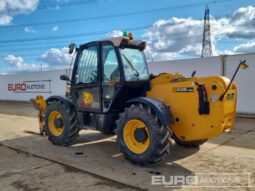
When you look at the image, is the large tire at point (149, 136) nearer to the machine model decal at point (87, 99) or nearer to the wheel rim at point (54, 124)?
the machine model decal at point (87, 99)

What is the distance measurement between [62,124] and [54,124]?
297mm

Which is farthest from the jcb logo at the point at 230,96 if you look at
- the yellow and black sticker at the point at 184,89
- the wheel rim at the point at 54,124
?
the wheel rim at the point at 54,124

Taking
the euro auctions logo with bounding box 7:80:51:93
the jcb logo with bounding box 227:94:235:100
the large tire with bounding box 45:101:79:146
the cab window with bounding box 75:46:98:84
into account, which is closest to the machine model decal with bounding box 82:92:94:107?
the cab window with bounding box 75:46:98:84

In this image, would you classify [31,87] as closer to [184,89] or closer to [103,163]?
[103,163]

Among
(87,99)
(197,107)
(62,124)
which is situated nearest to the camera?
(197,107)

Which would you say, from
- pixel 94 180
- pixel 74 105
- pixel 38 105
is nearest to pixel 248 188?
pixel 94 180

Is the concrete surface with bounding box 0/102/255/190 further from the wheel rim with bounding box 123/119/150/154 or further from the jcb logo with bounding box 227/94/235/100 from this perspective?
the jcb logo with bounding box 227/94/235/100

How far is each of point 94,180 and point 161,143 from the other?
1214mm

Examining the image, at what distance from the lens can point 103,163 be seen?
18.2ft

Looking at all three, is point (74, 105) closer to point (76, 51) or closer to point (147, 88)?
point (76, 51)

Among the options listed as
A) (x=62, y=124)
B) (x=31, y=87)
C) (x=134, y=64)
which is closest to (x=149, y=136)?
(x=134, y=64)

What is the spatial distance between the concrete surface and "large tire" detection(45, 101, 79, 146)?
7.9 inches

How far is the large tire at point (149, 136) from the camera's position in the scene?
502 centimetres

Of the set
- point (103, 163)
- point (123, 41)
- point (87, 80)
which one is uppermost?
point (123, 41)
